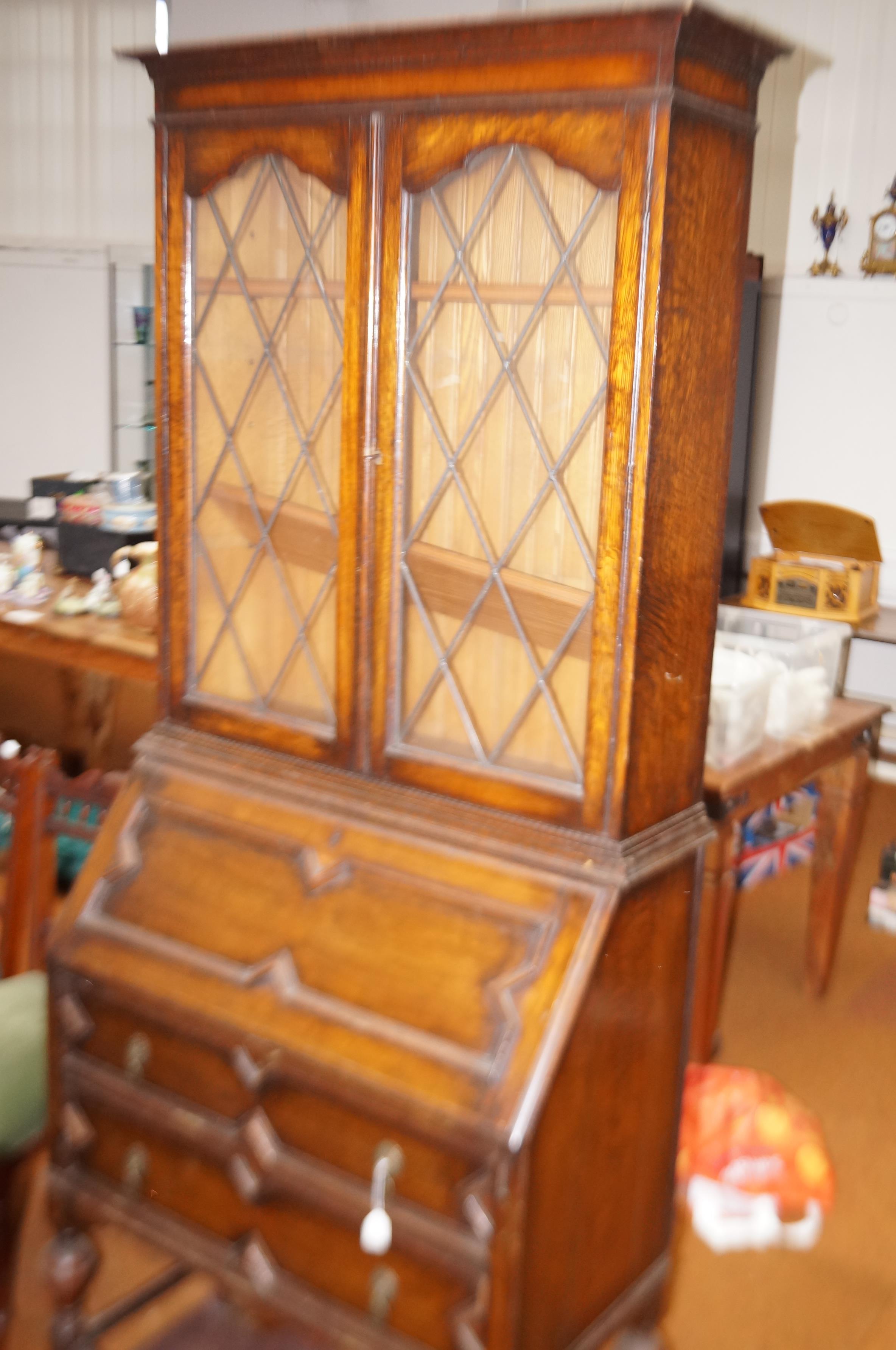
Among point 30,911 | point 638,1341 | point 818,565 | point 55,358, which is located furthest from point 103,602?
point 55,358

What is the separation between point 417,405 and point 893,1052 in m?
2.30

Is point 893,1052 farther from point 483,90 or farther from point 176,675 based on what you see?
point 483,90

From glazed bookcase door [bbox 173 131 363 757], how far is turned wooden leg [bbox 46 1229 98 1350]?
2.82ft

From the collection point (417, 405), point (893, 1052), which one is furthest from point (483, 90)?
point (893, 1052)

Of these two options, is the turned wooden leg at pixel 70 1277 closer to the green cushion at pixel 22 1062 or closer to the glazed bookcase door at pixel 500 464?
the green cushion at pixel 22 1062

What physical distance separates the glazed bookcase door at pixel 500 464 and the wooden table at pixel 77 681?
1482 millimetres

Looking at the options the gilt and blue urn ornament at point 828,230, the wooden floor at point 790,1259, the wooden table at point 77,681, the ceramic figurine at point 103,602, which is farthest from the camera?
the gilt and blue urn ornament at point 828,230

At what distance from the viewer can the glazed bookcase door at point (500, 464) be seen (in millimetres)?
1562

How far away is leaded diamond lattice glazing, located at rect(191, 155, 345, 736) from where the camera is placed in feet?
5.80

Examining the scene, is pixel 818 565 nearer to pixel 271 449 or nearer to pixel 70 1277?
pixel 271 449

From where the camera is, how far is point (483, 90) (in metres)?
1.52

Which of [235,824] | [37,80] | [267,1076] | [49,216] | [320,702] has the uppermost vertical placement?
[37,80]

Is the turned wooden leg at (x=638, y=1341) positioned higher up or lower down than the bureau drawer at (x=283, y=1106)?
lower down

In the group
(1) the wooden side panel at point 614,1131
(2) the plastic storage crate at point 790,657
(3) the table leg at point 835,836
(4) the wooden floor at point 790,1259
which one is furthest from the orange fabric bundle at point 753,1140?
(2) the plastic storage crate at point 790,657
